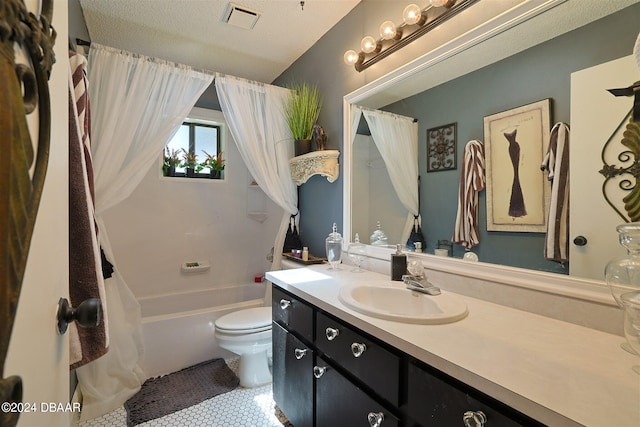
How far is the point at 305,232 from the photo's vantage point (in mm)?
2520

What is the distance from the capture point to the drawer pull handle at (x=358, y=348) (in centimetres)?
100

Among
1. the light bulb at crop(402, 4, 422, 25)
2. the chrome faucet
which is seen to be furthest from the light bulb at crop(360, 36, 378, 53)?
the chrome faucet

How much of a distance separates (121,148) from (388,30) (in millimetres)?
1766

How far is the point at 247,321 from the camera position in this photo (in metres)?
2.02

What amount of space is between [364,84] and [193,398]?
7.67 feet

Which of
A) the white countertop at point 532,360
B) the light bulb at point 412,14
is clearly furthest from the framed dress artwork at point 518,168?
the light bulb at point 412,14

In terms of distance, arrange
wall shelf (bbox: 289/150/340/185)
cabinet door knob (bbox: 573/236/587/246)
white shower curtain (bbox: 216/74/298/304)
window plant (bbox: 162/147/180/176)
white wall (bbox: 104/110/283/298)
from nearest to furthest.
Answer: cabinet door knob (bbox: 573/236/587/246) → wall shelf (bbox: 289/150/340/185) → white shower curtain (bbox: 216/74/298/304) → white wall (bbox: 104/110/283/298) → window plant (bbox: 162/147/180/176)

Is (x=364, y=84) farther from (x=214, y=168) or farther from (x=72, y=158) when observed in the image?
(x=214, y=168)

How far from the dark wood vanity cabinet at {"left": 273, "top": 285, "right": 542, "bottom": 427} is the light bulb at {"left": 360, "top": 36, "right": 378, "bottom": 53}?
1.49m

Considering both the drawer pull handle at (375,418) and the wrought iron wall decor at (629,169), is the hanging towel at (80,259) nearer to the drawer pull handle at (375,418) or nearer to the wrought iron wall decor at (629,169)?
the drawer pull handle at (375,418)

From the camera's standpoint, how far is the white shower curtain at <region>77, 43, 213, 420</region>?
1756 mm

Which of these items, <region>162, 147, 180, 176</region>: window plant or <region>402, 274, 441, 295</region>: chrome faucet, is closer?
<region>402, 274, 441, 295</region>: chrome faucet

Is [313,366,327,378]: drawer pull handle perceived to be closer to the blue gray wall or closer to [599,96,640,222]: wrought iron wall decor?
the blue gray wall

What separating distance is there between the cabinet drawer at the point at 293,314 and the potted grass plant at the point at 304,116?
3.80 ft
